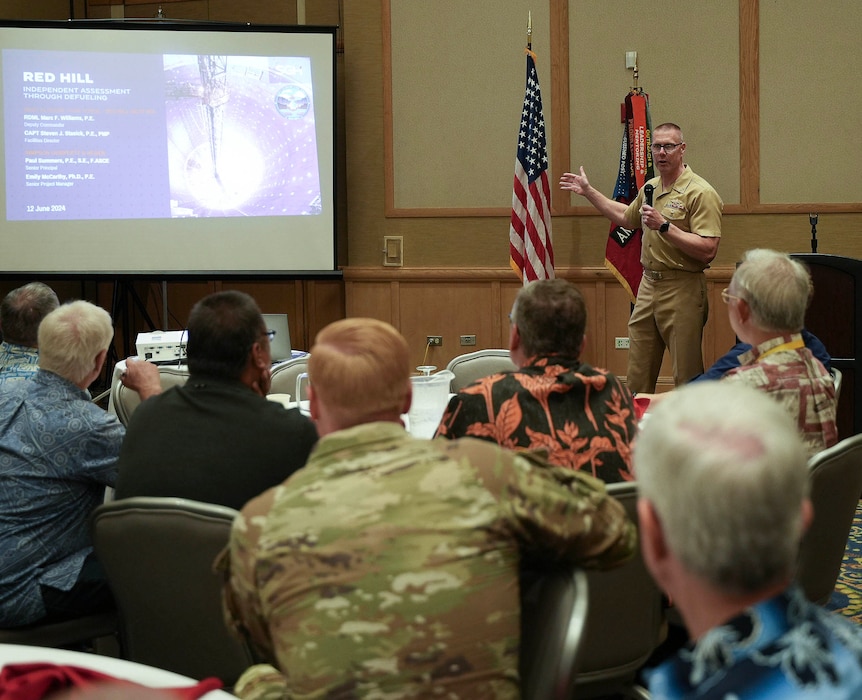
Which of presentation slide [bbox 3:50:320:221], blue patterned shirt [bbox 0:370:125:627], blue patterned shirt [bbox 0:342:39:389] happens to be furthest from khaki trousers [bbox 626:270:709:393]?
blue patterned shirt [bbox 0:370:125:627]

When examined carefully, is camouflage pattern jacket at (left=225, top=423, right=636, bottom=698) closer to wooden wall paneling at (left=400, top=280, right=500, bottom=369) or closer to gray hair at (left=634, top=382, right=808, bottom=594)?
gray hair at (left=634, top=382, right=808, bottom=594)

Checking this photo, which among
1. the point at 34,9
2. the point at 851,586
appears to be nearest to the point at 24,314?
the point at 851,586

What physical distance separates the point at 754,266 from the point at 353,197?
457cm

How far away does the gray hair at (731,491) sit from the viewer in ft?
3.07

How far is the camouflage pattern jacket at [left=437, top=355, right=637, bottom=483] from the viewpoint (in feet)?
7.08

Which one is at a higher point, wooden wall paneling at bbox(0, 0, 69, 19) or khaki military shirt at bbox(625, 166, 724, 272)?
wooden wall paneling at bbox(0, 0, 69, 19)

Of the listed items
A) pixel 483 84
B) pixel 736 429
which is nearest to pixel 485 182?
pixel 483 84

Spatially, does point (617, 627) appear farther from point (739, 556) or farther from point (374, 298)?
point (374, 298)

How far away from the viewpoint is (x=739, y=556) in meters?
0.95

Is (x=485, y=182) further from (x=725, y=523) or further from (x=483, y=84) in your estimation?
(x=725, y=523)

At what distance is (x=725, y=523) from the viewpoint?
0.94 m

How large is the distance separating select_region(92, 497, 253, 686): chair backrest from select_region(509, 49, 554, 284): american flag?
4.47m

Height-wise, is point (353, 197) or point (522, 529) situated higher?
point (353, 197)

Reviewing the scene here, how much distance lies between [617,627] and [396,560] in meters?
0.88
